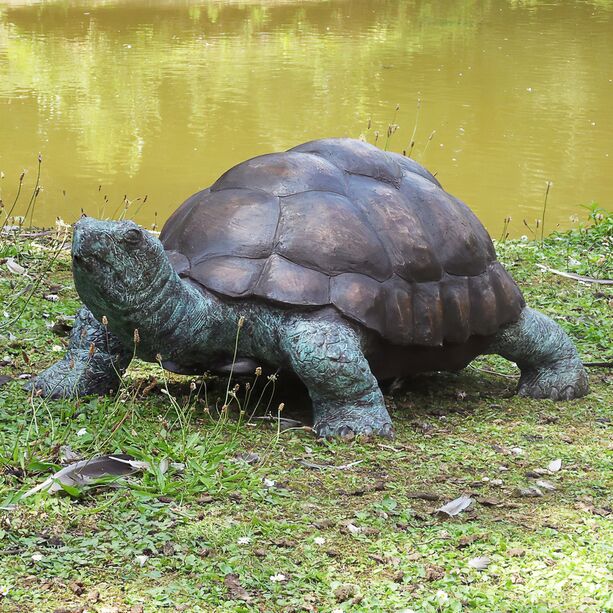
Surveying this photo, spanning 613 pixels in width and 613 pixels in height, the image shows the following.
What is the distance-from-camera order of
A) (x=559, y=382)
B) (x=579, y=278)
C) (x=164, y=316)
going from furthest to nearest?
(x=579, y=278) < (x=559, y=382) < (x=164, y=316)

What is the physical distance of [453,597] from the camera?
3064mm

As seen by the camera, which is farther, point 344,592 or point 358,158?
point 358,158

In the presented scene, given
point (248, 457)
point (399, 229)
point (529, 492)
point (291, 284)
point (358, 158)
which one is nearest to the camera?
point (529, 492)

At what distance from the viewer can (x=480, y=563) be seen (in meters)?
3.26

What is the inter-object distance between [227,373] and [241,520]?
4.19ft

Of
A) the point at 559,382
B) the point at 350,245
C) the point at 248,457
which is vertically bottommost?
the point at 559,382

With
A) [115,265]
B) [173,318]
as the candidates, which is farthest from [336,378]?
[115,265]

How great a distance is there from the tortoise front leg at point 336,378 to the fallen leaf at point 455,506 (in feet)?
2.59

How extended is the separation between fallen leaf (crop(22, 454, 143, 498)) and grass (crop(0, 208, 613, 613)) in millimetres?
42

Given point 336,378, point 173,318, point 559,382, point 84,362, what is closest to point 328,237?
point 336,378

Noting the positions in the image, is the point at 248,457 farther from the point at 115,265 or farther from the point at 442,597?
the point at 442,597

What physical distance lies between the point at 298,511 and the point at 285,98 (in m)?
12.4

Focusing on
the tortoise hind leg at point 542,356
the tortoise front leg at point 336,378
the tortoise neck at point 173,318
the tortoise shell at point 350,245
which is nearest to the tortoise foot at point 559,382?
the tortoise hind leg at point 542,356

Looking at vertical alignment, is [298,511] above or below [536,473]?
above
